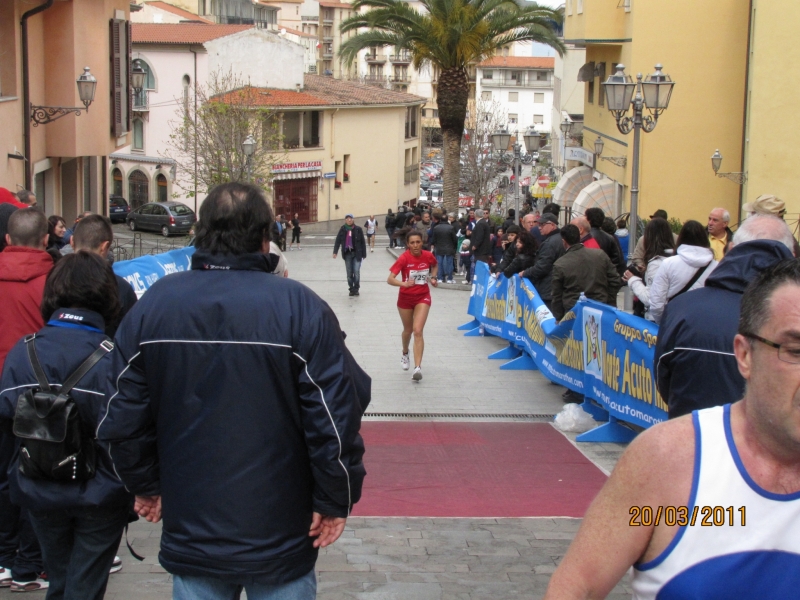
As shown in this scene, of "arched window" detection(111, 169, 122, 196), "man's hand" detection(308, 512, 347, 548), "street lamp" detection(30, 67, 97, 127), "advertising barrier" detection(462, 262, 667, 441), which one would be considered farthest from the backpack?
"arched window" detection(111, 169, 122, 196)

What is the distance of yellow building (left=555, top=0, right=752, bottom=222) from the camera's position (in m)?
27.4

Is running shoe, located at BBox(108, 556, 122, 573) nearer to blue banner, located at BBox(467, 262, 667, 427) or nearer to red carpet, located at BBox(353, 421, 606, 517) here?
red carpet, located at BBox(353, 421, 606, 517)

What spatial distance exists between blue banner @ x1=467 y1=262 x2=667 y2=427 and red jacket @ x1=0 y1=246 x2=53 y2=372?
460 centimetres

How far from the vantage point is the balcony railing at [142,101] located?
5428 centimetres

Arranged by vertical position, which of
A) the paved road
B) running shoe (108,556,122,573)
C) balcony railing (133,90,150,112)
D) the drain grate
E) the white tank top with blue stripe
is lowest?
the drain grate

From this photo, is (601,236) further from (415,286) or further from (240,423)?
(240,423)

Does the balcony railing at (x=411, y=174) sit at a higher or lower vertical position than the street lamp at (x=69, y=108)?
lower

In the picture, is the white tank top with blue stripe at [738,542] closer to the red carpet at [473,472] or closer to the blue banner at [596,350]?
the red carpet at [473,472]

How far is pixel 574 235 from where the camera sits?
34.7 feet

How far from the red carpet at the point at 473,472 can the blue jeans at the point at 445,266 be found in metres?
14.3

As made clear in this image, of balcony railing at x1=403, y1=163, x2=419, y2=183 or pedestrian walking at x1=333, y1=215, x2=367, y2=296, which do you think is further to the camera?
balcony railing at x1=403, y1=163, x2=419, y2=183

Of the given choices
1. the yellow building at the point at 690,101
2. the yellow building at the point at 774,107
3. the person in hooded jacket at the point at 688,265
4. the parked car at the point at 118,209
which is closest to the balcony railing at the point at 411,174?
the parked car at the point at 118,209

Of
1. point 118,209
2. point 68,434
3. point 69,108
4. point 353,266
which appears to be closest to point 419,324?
Answer: point 68,434

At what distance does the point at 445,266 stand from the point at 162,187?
112ft
